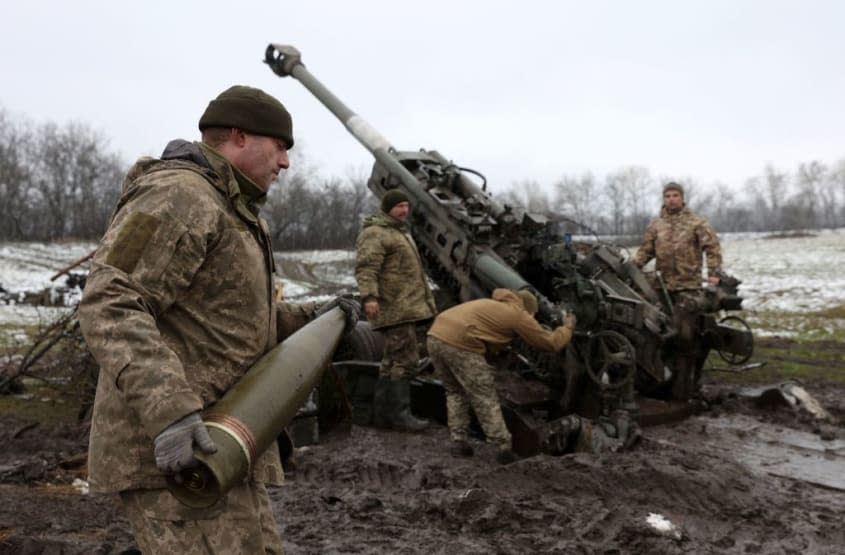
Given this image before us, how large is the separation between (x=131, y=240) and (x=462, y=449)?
14.7 ft

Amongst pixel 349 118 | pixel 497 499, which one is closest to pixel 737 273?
pixel 349 118

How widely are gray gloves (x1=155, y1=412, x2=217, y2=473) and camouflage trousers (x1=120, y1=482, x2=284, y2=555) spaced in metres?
0.33

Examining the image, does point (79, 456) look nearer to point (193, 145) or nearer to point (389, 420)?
point (389, 420)

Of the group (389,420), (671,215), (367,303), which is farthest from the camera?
(671,215)

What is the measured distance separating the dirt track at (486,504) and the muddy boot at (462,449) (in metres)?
0.11

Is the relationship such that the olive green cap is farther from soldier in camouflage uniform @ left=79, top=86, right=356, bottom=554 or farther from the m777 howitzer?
the m777 howitzer

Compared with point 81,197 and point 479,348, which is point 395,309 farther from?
point 81,197

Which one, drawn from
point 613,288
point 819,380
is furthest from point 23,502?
point 819,380

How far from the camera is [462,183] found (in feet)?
29.8

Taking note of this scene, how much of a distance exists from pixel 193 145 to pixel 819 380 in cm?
863

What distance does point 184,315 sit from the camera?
7.79ft

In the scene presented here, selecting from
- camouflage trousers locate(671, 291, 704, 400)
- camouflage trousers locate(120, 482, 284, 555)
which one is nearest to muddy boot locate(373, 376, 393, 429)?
camouflage trousers locate(671, 291, 704, 400)

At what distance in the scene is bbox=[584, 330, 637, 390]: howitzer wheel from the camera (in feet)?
22.9

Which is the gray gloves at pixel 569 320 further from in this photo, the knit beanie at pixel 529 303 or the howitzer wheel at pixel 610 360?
the howitzer wheel at pixel 610 360
